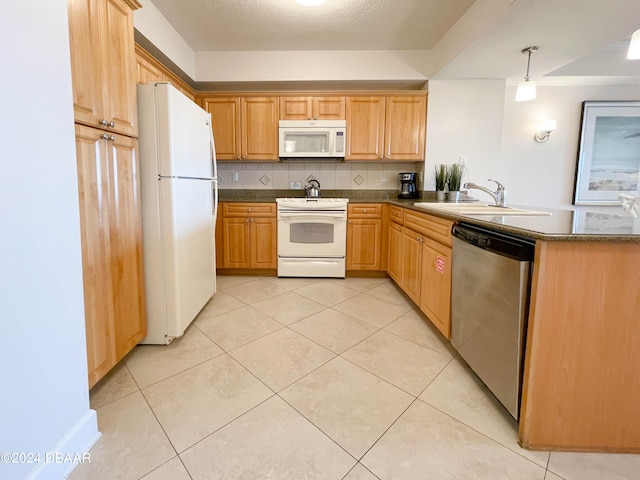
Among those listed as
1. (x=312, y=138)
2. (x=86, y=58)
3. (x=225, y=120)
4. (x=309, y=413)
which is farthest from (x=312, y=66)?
(x=309, y=413)

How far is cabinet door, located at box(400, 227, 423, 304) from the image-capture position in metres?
2.38

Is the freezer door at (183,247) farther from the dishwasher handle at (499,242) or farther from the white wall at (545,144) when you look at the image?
the white wall at (545,144)

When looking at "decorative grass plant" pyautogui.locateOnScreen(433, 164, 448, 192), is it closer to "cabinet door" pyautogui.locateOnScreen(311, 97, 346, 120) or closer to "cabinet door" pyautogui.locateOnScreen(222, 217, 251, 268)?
"cabinet door" pyautogui.locateOnScreen(311, 97, 346, 120)

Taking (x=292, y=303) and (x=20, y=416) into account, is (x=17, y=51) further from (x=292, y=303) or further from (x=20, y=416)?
(x=292, y=303)

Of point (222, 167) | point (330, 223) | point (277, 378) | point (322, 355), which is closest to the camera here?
point (277, 378)

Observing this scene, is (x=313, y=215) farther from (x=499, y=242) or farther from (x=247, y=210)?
(x=499, y=242)

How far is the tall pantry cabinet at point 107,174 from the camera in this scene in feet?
4.22

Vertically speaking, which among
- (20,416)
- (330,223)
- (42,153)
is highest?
(42,153)

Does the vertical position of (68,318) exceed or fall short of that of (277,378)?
it exceeds it

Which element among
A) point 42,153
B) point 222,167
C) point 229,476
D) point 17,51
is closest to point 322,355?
point 229,476

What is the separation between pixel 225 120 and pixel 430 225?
2.64 m

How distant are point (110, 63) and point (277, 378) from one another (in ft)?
5.87

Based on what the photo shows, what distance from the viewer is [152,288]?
1878mm

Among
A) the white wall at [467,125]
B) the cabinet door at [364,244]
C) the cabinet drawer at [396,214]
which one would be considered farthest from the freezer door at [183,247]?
the white wall at [467,125]
